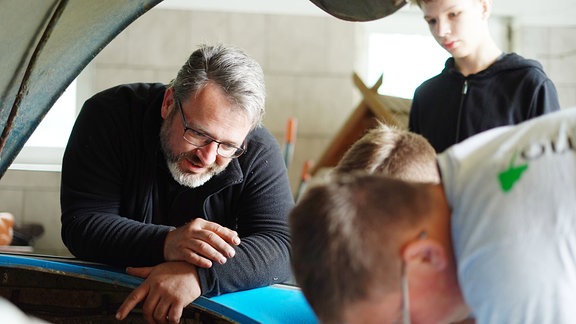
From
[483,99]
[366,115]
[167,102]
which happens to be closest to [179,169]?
[167,102]

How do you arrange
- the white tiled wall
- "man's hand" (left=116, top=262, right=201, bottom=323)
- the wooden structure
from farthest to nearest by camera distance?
1. the white tiled wall
2. the wooden structure
3. "man's hand" (left=116, top=262, right=201, bottom=323)

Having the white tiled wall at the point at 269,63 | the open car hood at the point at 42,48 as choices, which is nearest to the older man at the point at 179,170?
the open car hood at the point at 42,48

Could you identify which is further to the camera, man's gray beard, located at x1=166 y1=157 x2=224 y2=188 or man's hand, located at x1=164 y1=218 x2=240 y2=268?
man's gray beard, located at x1=166 y1=157 x2=224 y2=188

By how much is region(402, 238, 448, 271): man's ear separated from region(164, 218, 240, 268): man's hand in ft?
1.83

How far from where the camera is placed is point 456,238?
778 millimetres

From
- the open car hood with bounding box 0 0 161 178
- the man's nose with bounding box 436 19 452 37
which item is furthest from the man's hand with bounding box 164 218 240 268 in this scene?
the man's nose with bounding box 436 19 452 37

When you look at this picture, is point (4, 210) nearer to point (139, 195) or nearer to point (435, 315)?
point (139, 195)

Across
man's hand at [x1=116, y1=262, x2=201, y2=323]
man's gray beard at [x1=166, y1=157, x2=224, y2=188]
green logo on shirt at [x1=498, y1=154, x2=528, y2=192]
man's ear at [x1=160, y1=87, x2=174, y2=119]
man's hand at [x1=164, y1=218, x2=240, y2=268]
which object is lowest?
man's hand at [x1=116, y1=262, x2=201, y2=323]

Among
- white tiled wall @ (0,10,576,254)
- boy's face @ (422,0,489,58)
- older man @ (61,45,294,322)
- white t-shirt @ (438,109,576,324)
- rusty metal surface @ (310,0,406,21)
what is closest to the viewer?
white t-shirt @ (438,109,576,324)

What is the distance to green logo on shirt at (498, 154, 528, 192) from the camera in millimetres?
762

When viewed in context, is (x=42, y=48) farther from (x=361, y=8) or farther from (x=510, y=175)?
(x=510, y=175)

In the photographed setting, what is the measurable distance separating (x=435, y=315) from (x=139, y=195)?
833 mm

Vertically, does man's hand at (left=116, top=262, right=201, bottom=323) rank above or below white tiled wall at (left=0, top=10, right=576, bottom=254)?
below

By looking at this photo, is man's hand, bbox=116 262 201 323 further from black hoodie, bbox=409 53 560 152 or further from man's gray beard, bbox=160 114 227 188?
black hoodie, bbox=409 53 560 152
